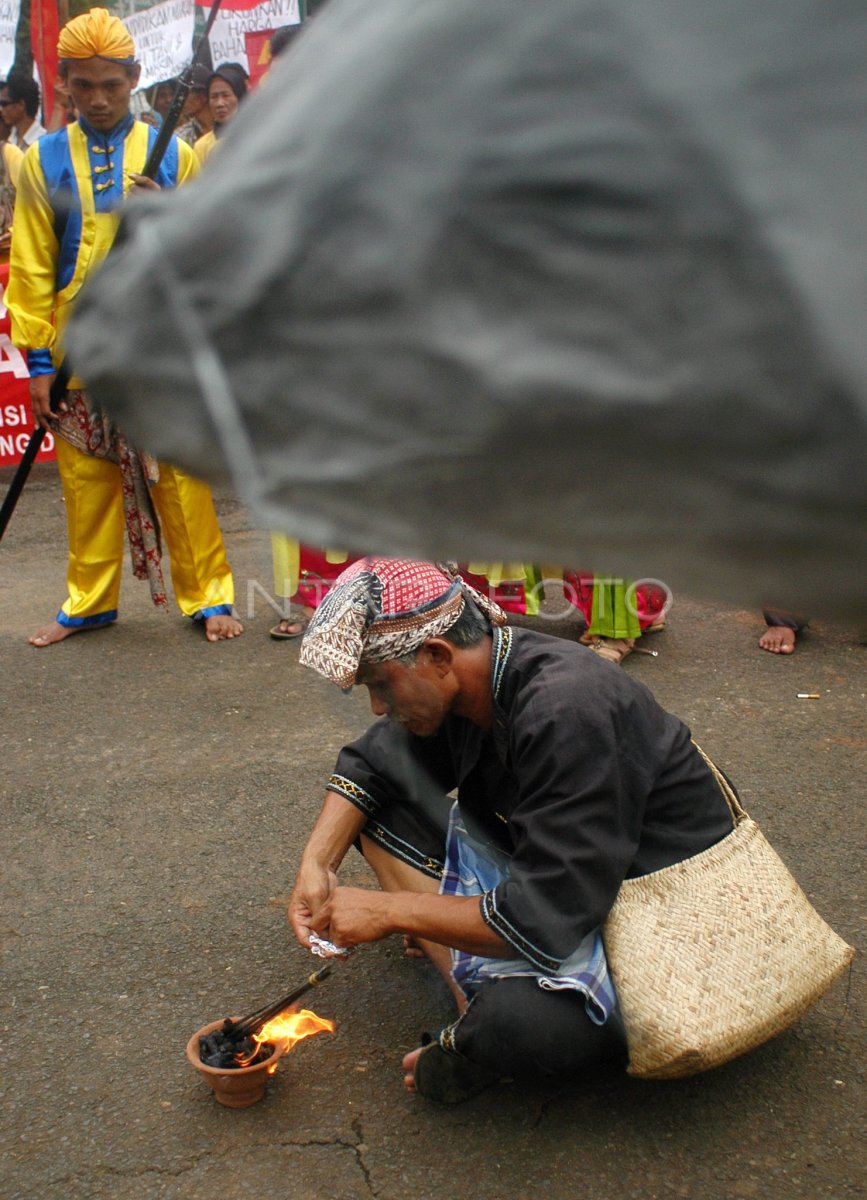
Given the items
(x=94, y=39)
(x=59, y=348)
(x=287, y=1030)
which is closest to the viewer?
(x=287, y=1030)

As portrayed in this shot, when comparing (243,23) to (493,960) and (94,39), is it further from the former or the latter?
(493,960)

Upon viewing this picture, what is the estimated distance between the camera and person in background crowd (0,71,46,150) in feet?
25.3

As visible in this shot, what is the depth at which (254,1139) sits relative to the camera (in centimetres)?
229

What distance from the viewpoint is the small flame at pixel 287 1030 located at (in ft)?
7.82

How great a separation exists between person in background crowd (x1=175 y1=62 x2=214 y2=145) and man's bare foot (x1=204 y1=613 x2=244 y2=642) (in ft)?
6.42

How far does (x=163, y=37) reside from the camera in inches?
187

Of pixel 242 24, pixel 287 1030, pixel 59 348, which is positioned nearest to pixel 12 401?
pixel 242 24

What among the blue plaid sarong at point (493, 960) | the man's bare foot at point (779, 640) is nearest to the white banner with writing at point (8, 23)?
the man's bare foot at point (779, 640)

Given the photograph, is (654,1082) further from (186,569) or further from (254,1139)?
(186,569)

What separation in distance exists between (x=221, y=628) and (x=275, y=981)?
2.49 metres

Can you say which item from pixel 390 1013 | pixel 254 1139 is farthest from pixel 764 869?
pixel 254 1139

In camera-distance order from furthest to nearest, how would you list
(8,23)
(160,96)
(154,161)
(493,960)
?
1. (8,23)
2. (160,96)
3. (493,960)
4. (154,161)

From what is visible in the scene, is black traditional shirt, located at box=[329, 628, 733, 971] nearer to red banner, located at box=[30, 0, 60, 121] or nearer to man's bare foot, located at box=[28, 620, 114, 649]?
man's bare foot, located at box=[28, 620, 114, 649]

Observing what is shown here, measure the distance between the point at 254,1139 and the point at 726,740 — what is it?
2.21 metres
